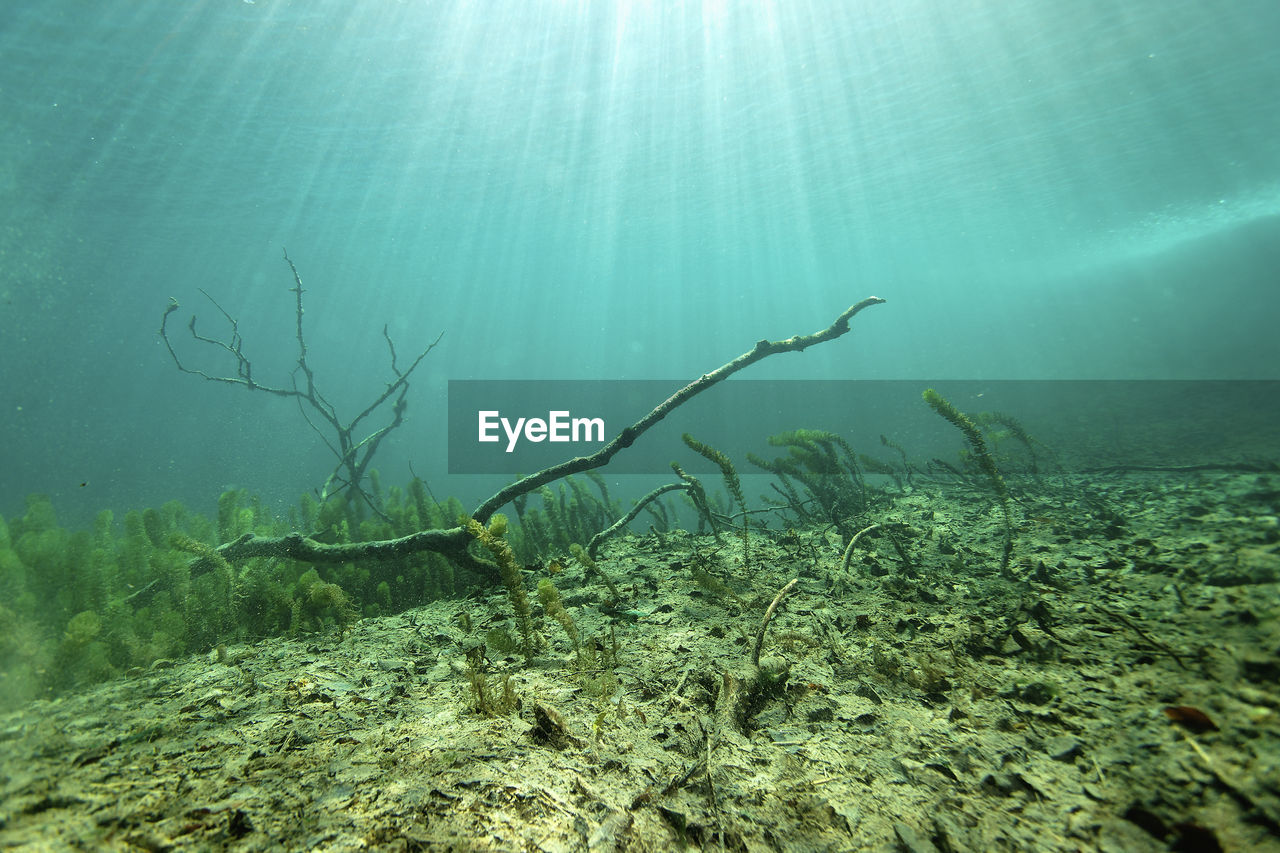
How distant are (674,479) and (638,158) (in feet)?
53.9

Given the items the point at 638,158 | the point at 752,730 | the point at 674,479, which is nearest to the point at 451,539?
the point at 752,730

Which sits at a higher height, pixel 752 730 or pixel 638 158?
pixel 638 158

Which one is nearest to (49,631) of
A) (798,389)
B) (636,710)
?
(636,710)

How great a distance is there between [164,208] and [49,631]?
33.5 meters

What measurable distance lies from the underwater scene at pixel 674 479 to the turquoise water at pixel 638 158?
26 centimetres

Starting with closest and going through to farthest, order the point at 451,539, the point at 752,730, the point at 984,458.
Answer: the point at 752,730, the point at 984,458, the point at 451,539

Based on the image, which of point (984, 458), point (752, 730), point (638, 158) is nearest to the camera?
point (752, 730)

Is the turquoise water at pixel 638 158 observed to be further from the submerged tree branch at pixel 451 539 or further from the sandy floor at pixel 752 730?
the sandy floor at pixel 752 730

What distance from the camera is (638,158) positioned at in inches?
992

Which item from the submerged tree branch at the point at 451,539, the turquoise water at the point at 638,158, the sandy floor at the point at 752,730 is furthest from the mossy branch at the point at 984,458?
the turquoise water at the point at 638,158

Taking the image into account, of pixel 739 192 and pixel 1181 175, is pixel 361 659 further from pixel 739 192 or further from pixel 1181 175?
pixel 1181 175

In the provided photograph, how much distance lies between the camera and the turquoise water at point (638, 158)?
615 inches

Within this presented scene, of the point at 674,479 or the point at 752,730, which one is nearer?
the point at 752,730

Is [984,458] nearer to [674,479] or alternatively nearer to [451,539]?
[451,539]
